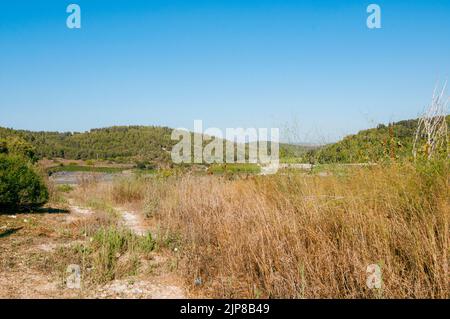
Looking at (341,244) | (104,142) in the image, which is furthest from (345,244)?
(104,142)

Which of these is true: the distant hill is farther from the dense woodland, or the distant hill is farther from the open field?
the open field

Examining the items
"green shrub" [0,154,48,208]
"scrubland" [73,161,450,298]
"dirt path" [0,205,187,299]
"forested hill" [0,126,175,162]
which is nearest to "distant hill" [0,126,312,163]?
"forested hill" [0,126,175,162]

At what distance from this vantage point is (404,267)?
2.80 meters

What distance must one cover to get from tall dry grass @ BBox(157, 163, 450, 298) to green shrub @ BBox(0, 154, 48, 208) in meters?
4.97

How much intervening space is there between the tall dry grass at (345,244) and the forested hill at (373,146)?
97 centimetres

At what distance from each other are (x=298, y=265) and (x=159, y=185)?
7.54m

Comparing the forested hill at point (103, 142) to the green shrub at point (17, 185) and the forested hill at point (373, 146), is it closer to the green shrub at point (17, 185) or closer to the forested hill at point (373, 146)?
the green shrub at point (17, 185)

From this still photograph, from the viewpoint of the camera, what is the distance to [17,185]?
7750 mm

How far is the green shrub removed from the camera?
7532 millimetres

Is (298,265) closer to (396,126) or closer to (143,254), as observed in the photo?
(143,254)

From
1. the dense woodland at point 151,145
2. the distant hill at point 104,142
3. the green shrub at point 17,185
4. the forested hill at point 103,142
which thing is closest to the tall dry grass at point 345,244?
the dense woodland at point 151,145

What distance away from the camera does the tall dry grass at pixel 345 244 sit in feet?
8.95
